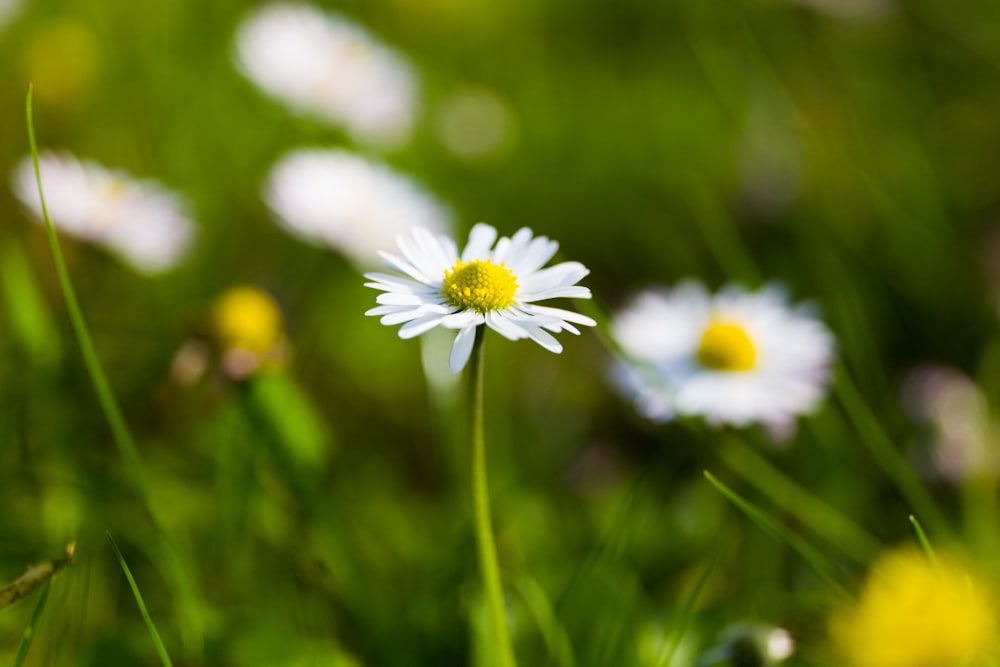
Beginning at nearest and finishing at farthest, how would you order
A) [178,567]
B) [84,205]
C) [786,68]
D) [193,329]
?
[178,567], [193,329], [84,205], [786,68]

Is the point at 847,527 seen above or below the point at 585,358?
below

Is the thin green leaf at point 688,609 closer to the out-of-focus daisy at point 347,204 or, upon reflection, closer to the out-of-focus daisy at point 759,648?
the out-of-focus daisy at point 759,648

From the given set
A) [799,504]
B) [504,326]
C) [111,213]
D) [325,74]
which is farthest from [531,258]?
[325,74]

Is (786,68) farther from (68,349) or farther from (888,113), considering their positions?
(68,349)

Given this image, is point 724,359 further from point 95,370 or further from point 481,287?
point 95,370

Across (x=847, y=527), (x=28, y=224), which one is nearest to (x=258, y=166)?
(x=28, y=224)

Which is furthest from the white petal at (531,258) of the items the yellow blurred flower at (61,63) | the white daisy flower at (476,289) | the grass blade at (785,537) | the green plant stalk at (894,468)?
the yellow blurred flower at (61,63)

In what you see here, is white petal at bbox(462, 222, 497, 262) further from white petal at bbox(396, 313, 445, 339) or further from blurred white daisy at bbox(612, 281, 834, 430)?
blurred white daisy at bbox(612, 281, 834, 430)
